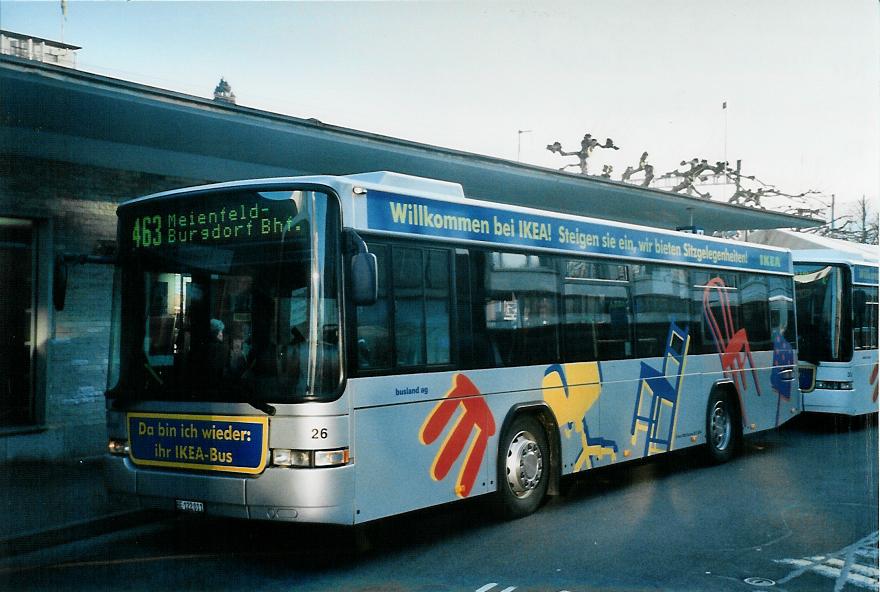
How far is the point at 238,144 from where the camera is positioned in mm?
12578

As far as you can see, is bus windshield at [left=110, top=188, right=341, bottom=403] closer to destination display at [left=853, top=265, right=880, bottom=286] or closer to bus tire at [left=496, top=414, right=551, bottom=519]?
bus tire at [left=496, top=414, right=551, bottom=519]

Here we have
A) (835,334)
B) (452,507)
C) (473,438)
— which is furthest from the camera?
(835,334)

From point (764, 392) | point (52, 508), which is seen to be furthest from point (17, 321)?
point (764, 392)

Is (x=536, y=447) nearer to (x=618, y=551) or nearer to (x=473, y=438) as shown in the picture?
(x=473, y=438)

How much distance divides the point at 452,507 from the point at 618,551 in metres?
2.42

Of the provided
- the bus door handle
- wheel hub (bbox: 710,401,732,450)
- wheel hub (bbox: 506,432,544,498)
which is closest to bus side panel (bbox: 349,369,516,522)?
wheel hub (bbox: 506,432,544,498)

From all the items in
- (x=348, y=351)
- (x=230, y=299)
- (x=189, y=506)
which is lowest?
(x=189, y=506)

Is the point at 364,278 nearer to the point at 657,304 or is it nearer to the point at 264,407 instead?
the point at 264,407

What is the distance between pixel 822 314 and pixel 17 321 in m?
11.9

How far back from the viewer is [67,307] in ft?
40.4

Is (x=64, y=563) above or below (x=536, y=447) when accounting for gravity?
below

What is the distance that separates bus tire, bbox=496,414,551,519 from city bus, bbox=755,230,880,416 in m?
7.60

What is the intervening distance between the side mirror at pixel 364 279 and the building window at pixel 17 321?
687 centimetres

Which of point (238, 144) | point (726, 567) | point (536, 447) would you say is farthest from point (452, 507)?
point (238, 144)
